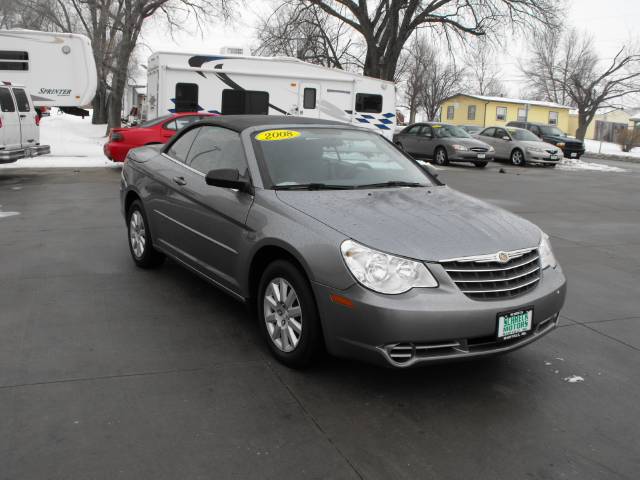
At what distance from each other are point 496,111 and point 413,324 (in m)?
55.6

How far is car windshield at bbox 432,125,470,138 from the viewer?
73.8ft

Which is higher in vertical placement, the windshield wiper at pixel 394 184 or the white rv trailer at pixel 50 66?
the white rv trailer at pixel 50 66

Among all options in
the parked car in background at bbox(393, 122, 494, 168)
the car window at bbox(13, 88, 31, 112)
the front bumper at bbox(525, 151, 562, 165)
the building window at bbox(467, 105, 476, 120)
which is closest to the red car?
the car window at bbox(13, 88, 31, 112)

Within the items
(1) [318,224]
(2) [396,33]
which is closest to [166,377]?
(1) [318,224]

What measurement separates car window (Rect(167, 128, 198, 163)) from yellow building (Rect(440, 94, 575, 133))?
51.7 meters

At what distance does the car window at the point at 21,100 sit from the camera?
1399 cm

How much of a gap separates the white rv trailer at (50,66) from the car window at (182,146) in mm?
14605

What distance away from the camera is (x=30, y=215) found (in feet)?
30.0

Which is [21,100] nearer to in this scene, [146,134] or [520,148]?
[146,134]

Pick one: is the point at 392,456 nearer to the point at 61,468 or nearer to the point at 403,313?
the point at 403,313

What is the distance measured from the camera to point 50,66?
1858 centimetres

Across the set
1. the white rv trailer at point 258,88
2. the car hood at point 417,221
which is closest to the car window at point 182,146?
the car hood at point 417,221

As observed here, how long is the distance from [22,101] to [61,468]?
521 inches

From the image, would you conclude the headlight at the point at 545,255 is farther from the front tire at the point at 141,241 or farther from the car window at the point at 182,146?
the front tire at the point at 141,241
